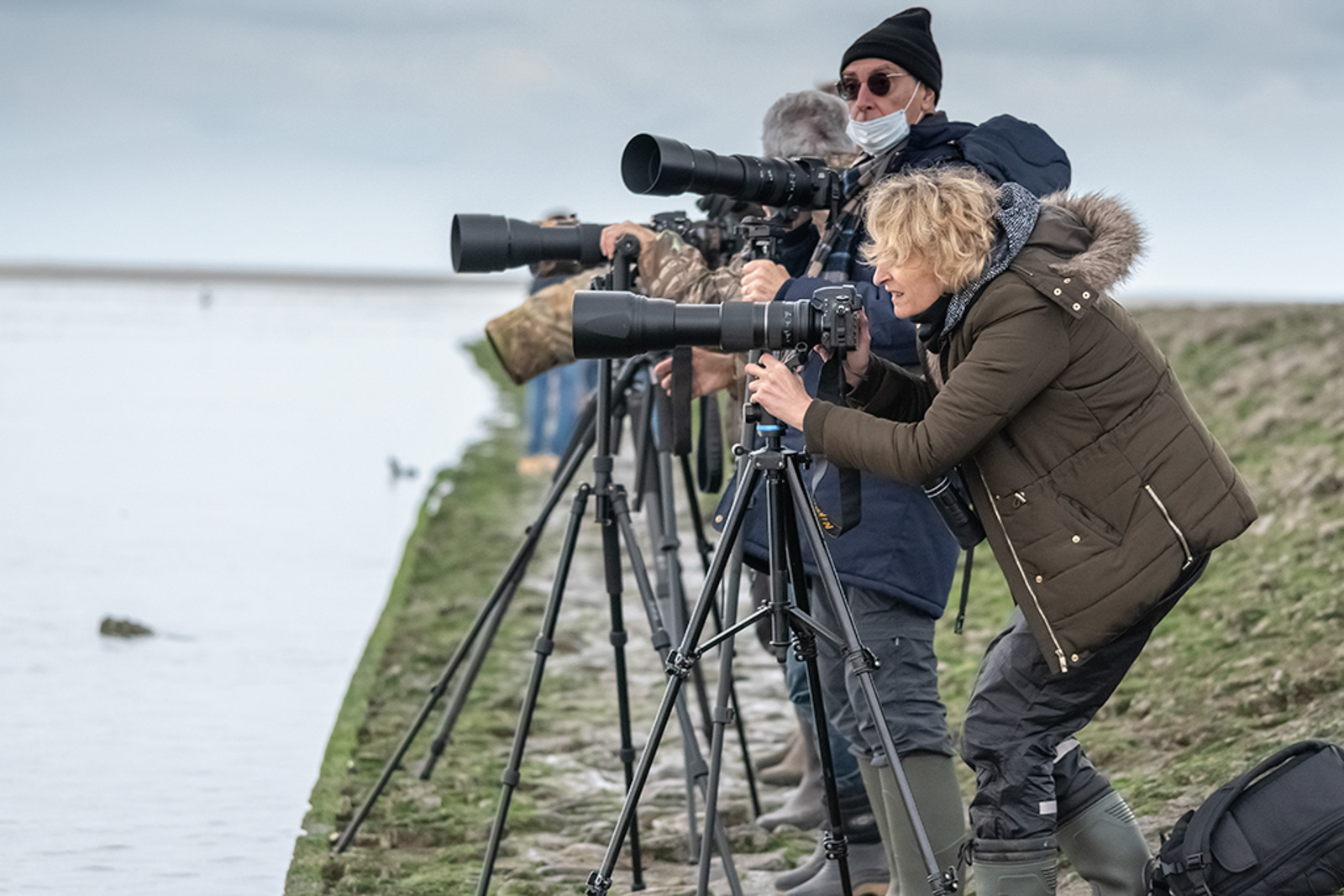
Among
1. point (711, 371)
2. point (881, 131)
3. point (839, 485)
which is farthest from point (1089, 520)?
point (711, 371)

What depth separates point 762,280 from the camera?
10.1 feet

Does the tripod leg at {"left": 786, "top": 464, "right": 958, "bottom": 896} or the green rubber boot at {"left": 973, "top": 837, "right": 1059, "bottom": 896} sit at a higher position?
the tripod leg at {"left": 786, "top": 464, "right": 958, "bottom": 896}

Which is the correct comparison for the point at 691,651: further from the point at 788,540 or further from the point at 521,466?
the point at 521,466

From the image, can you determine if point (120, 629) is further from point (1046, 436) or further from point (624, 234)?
point (1046, 436)

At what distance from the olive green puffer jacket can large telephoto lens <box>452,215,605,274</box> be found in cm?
120

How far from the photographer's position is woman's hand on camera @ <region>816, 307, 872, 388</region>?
9.33 ft

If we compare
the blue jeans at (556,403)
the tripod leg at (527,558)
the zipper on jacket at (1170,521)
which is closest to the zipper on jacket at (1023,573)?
the zipper on jacket at (1170,521)

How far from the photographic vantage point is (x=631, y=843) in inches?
145

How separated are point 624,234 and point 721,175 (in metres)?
0.44

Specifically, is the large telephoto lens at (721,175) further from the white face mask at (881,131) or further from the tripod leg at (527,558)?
the tripod leg at (527,558)

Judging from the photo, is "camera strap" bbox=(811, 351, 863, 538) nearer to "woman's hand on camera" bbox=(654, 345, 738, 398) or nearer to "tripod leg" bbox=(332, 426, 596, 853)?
"woman's hand on camera" bbox=(654, 345, 738, 398)

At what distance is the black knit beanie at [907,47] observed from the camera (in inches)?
126

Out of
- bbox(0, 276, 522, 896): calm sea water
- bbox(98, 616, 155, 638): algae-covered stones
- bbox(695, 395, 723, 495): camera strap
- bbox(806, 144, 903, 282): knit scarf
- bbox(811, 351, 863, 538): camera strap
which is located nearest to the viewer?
bbox(811, 351, 863, 538): camera strap

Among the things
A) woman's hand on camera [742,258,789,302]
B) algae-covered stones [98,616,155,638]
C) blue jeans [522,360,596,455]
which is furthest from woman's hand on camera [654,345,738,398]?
blue jeans [522,360,596,455]
